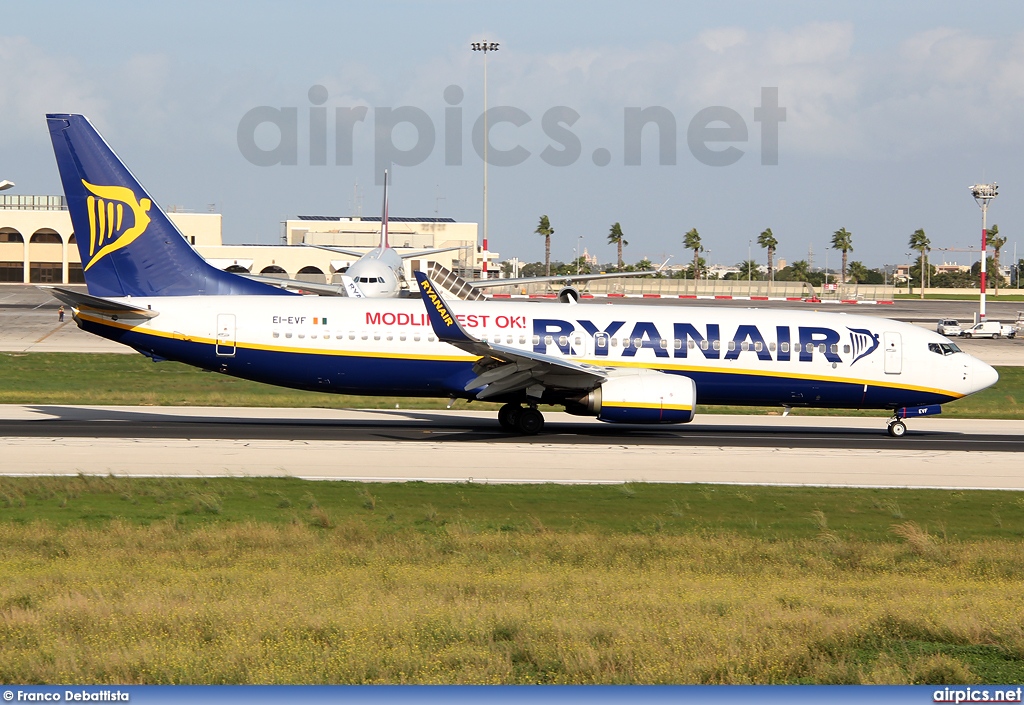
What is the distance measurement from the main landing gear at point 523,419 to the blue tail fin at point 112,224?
995cm

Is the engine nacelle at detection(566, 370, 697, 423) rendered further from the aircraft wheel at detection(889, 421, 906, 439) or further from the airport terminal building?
the airport terminal building

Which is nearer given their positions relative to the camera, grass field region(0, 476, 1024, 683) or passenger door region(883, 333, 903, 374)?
grass field region(0, 476, 1024, 683)

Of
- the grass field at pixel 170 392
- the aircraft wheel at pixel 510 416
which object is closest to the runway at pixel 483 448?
the aircraft wheel at pixel 510 416

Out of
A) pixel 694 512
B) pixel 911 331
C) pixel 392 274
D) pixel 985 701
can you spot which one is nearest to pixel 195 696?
pixel 985 701

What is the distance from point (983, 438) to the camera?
32875mm

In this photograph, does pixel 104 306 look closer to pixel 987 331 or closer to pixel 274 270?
pixel 987 331

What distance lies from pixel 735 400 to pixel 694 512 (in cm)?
1219

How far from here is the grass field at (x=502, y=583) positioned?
9.59m

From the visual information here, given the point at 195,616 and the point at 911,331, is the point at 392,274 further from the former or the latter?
the point at 195,616

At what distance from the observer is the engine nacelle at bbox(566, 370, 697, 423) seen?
2864 centimetres

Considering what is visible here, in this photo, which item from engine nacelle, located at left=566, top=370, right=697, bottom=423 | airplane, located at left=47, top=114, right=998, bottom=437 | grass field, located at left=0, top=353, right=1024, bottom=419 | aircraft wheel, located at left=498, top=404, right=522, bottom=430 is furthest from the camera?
grass field, located at left=0, top=353, right=1024, bottom=419

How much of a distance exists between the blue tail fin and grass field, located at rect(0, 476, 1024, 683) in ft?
35.3

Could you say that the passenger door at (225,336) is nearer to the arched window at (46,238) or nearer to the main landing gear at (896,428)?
the main landing gear at (896,428)

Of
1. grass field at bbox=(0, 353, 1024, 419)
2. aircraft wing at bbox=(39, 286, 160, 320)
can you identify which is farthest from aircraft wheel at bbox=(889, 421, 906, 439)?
aircraft wing at bbox=(39, 286, 160, 320)
